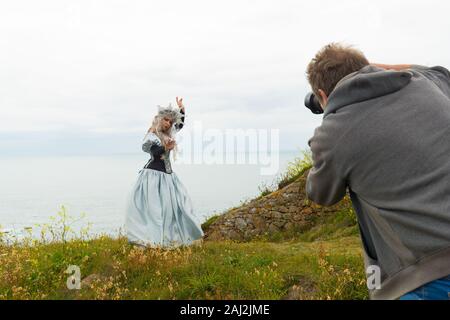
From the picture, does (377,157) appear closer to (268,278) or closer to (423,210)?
(423,210)

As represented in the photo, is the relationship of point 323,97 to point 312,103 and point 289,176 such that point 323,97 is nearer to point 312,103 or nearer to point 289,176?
→ point 312,103

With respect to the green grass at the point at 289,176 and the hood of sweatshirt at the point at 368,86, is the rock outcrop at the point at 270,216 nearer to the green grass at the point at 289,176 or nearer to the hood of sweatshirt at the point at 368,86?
the green grass at the point at 289,176

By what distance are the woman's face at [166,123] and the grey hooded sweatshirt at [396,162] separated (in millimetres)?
6634

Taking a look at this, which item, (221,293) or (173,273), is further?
(173,273)

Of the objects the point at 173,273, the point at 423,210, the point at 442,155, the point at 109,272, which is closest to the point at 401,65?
the point at 442,155

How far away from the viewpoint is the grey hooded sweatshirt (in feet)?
8.68

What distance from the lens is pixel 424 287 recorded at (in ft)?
8.82

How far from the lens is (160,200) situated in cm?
895

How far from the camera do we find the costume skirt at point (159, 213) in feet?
28.3

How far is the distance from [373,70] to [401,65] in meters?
0.75

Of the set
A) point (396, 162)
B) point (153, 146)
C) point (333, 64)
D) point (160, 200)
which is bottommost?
point (160, 200)

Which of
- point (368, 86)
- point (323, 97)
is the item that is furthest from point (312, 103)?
point (368, 86)

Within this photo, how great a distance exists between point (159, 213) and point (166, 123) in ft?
5.79

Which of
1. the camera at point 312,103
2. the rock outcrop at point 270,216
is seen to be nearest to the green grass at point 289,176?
the rock outcrop at point 270,216
